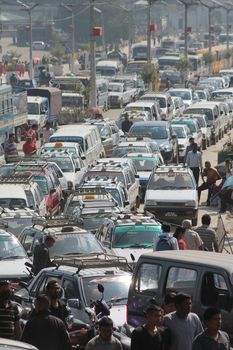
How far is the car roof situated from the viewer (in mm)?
15484

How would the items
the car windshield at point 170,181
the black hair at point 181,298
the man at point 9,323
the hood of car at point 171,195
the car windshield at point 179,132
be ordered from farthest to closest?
1. the car windshield at point 179,132
2. the car windshield at point 170,181
3. the hood of car at point 171,195
4. the man at point 9,323
5. the black hair at point 181,298

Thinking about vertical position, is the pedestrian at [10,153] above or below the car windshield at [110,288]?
below

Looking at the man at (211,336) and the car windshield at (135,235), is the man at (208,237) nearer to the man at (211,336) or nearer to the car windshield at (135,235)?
the car windshield at (135,235)

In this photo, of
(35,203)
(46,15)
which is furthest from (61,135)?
(46,15)

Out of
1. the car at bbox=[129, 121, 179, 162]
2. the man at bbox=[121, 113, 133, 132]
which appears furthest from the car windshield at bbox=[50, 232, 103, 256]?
the man at bbox=[121, 113, 133, 132]

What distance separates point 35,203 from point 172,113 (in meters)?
29.5

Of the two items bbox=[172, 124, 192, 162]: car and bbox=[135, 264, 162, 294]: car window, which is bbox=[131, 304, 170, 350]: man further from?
bbox=[172, 124, 192, 162]: car

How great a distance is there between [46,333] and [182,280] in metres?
2.14

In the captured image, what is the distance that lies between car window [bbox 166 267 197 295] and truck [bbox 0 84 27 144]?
32.1 metres

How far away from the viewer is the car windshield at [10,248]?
74.1 feet

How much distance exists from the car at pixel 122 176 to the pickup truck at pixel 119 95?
127 ft

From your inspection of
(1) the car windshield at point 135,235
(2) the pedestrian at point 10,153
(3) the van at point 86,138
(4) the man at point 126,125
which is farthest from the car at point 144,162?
(1) the car windshield at point 135,235

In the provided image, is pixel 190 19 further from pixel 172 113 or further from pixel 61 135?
Result: pixel 61 135

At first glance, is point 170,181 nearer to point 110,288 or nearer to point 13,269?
point 13,269
